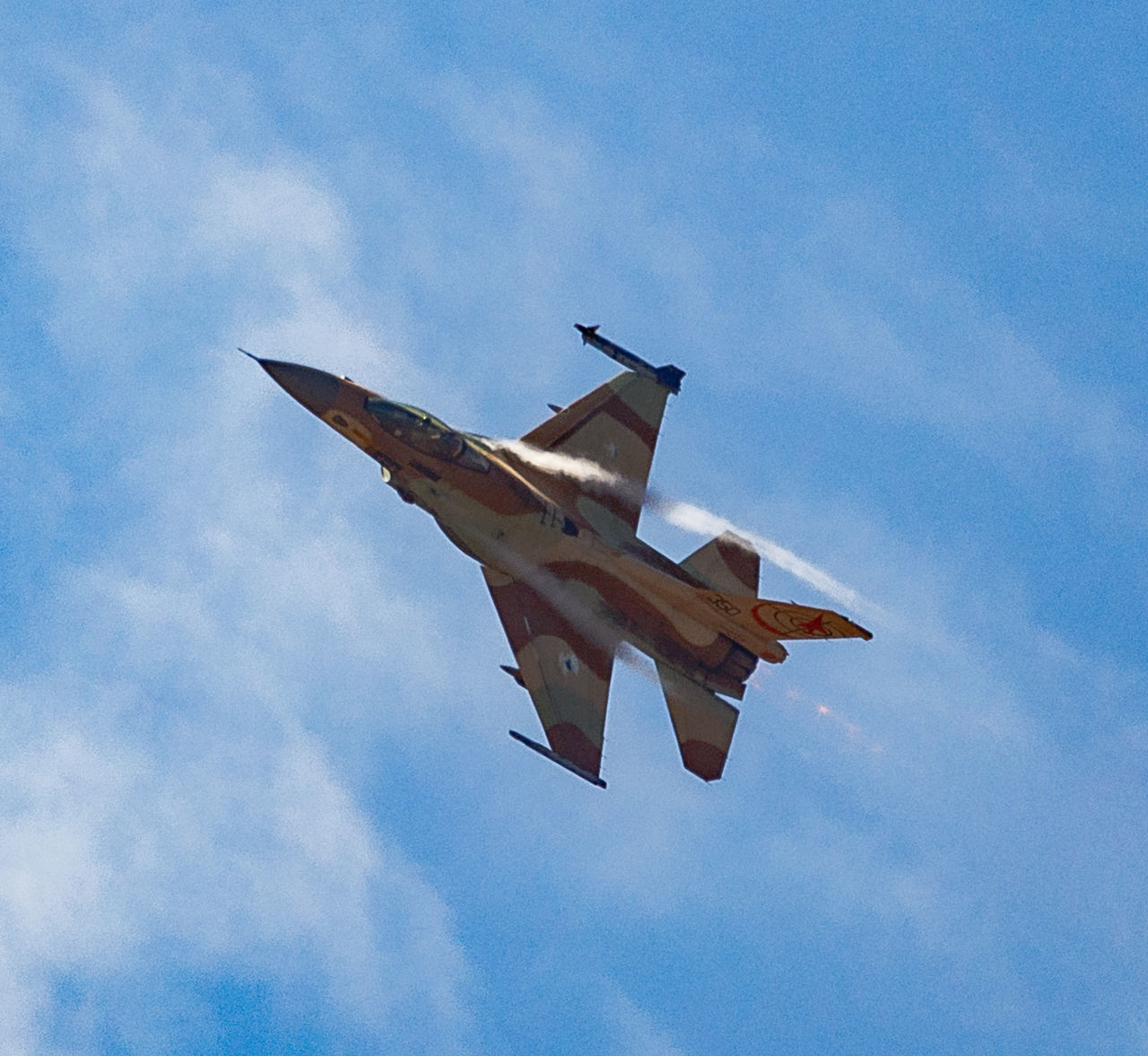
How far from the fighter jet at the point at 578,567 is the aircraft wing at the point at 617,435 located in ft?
0.18

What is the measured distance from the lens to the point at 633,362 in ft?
202

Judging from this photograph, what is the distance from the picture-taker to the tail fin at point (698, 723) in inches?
2351

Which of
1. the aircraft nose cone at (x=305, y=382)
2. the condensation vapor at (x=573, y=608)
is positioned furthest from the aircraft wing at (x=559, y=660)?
the aircraft nose cone at (x=305, y=382)

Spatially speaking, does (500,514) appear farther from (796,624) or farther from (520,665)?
(796,624)

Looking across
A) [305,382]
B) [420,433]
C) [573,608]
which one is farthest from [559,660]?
[305,382]

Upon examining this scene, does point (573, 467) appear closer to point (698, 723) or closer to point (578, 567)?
point (578, 567)

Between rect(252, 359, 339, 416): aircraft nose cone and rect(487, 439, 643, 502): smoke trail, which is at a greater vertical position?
rect(487, 439, 643, 502): smoke trail

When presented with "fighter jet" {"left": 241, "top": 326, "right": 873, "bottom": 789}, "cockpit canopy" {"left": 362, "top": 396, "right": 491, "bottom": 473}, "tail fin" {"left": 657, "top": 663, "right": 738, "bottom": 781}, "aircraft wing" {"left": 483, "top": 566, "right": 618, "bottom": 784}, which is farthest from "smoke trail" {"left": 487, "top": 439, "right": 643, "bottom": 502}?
"tail fin" {"left": 657, "top": 663, "right": 738, "bottom": 781}

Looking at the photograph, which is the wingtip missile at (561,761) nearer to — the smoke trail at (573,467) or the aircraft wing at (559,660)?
the aircraft wing at (559,660)

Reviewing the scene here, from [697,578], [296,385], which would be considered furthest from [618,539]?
[296,385]

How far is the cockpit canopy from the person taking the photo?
5747cm

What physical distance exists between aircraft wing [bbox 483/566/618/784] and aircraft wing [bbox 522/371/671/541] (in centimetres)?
280

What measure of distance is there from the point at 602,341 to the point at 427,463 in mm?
6458

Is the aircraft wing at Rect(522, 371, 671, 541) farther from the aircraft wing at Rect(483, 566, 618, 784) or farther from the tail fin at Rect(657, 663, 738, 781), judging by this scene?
the tail fin at Rect(657, 663, 738, 781)
